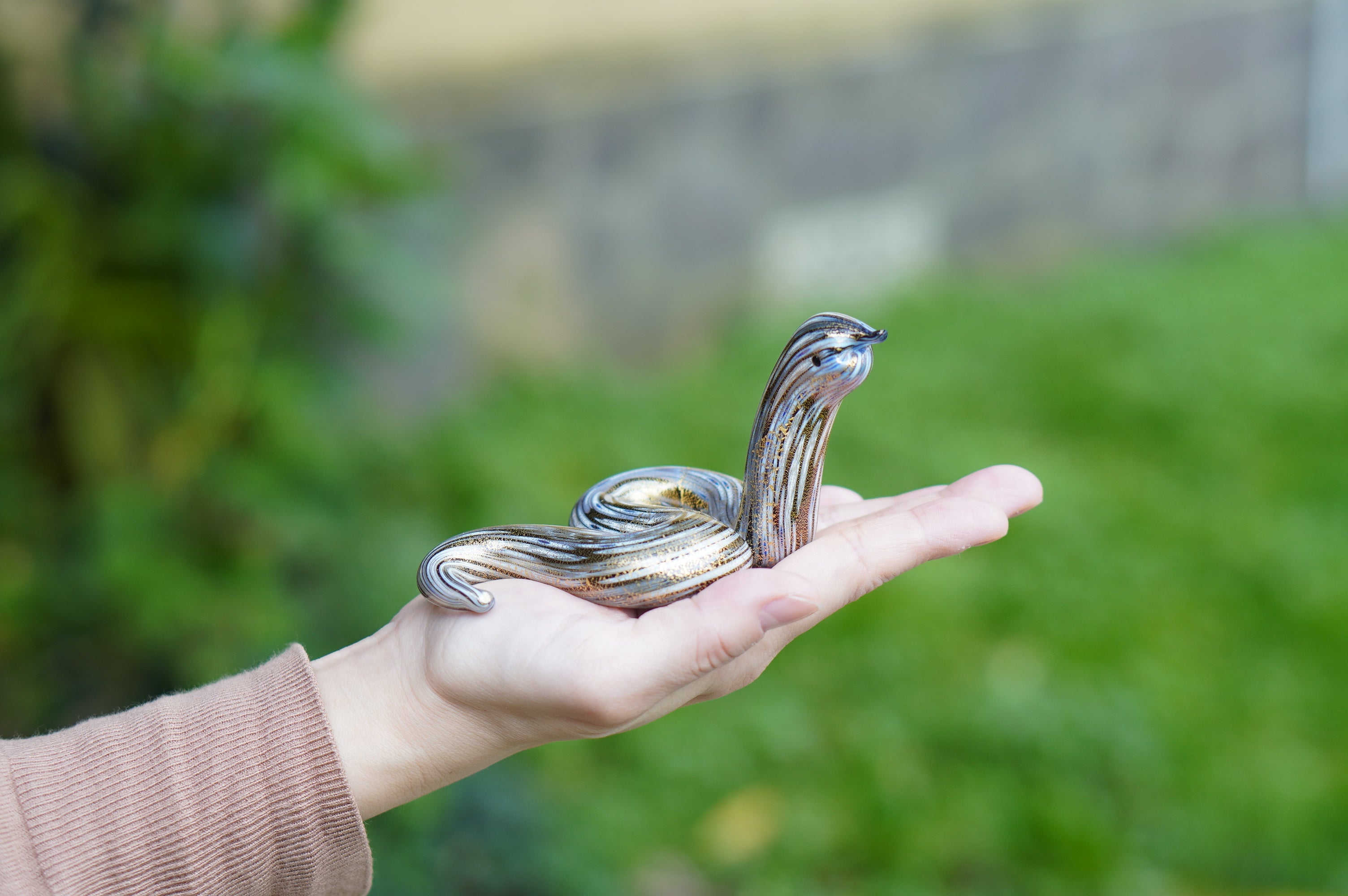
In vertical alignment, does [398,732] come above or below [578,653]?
below

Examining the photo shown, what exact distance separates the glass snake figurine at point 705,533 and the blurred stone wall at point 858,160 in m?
3.82

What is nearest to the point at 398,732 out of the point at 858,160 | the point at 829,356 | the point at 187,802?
the point at 187,802

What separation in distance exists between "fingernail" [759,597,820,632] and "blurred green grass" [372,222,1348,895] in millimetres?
2037

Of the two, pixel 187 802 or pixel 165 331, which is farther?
pixel 165 331

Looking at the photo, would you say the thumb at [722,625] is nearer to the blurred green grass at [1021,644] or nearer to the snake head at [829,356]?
the snake head at [829,356]

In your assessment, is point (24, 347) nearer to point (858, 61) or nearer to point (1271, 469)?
point (858, 61)

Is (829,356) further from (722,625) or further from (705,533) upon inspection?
(722,625)

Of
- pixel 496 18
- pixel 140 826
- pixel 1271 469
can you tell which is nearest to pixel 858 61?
pixel 496 18

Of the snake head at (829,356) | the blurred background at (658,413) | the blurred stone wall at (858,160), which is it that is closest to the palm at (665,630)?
the snake head at (829,356)

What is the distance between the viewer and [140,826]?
1875 mm

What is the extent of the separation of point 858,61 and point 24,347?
16.5 ft

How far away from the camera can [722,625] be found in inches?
71.3

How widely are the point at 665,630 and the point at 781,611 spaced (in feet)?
0.62

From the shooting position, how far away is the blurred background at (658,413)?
3.93 metres
